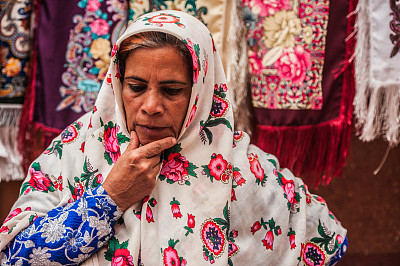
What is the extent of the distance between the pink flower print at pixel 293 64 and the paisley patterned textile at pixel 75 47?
246 millimetres

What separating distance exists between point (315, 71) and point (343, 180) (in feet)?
2.25

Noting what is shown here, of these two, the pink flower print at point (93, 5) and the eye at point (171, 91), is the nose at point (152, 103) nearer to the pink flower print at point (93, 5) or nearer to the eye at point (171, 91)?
the eye at point (171, 91)

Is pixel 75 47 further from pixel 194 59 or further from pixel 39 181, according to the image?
pixel 194 59

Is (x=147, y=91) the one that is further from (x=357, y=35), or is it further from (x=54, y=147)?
(x=357, y=35)

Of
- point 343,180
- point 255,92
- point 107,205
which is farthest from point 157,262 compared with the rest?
point 343,180

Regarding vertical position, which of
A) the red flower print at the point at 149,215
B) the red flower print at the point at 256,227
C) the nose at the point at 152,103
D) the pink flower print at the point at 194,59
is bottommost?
the red flower print at the point at 256,227

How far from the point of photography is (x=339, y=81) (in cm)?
162

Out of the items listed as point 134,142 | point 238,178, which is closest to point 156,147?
point 134,142

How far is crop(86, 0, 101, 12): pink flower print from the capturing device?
5.22 ft

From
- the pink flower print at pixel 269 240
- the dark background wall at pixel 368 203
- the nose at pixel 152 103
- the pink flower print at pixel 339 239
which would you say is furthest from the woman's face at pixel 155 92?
the dark background wall at pixel 368 203

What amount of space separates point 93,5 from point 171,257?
3.36ft

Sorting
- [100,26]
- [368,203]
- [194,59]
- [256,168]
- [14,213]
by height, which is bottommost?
[368,203]

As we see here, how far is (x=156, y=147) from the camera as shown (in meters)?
1.01

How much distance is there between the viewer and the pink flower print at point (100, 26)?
160 cm
